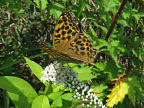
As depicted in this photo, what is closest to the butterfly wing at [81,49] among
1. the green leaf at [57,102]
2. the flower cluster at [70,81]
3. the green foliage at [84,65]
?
the flower cluster at [70,81]

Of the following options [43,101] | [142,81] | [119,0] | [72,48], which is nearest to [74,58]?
[72,48]

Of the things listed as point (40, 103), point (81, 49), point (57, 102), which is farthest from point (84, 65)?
point (40, 103)

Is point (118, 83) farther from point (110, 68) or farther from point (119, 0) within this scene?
point (119, 0)

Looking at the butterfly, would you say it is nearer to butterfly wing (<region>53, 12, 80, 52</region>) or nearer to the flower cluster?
butterfly wing (<region>53, 12, 80, 52</region>)

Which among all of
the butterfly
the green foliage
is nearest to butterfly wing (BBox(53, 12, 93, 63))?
the butterfly

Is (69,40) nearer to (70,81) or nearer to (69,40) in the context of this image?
(69,40)

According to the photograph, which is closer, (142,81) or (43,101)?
(43,101)

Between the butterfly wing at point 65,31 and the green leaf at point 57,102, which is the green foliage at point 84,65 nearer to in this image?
the green leaf at point 57,102
